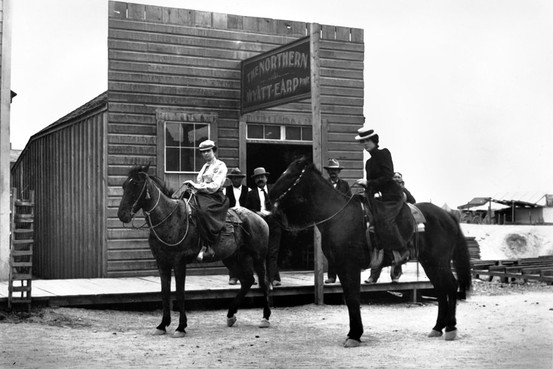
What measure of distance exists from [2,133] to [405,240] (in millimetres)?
7664

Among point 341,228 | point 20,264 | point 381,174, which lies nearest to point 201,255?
point 341,228

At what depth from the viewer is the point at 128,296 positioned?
11328mm

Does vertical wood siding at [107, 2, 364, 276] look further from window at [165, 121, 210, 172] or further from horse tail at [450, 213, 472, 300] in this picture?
horse tail at [450, 213, 472, 300]

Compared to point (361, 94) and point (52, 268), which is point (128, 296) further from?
point (361, 94)

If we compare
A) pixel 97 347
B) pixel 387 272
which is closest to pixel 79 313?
pixel 97 347

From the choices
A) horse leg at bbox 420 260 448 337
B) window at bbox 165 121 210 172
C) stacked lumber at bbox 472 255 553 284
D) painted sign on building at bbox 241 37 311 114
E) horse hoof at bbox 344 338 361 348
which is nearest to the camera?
horse hoof at bbox 344 338 361 348

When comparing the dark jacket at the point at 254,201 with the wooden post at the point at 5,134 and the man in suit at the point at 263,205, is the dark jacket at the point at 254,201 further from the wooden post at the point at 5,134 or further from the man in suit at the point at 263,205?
the wooden post at the point at 5,134

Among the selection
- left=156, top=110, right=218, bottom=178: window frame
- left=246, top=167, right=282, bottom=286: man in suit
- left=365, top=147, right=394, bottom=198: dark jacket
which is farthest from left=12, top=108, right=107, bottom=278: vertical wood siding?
left=365, top=147, right=394, bottom=198: dark jacket

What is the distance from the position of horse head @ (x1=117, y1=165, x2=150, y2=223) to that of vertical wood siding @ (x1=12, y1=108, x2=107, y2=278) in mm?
4674

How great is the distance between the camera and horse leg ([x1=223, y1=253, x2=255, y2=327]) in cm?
1034

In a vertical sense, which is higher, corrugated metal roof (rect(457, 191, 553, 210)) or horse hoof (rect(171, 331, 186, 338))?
corrugated metal roof (rect(457, 191, 553, 210))

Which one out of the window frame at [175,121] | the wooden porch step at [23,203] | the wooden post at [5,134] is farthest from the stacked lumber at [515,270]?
the wooden porch step at [23,203]

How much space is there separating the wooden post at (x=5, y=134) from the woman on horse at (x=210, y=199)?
470 centimetres

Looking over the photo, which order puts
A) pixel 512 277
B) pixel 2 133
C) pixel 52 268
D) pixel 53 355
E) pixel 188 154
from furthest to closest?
1. pixel 512 277
2. pixel 52 268
3. pixel 188 154
4. pixel 2 133
5. pixel 53 355
